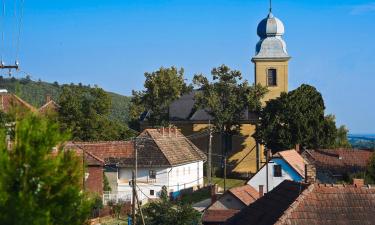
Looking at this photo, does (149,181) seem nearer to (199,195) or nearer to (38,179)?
(199,195)

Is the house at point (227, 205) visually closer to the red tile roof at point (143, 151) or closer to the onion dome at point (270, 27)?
the red tile roof at point (143, 151)

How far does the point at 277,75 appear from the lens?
75250 millimetres

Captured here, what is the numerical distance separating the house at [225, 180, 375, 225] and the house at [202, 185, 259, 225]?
10.5 meters

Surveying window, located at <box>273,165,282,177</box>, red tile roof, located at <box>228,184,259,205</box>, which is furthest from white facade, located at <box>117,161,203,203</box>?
red tile roof, located at <box>228,184,259,205</box>

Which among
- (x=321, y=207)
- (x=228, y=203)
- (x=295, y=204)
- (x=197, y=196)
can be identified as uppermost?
(x=295, y=204)

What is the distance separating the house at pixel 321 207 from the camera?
22.4m

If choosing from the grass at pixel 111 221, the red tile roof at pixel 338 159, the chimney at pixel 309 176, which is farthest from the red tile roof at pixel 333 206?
the red tile roof at pixel 338 159

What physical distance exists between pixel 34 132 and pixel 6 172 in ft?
2.47

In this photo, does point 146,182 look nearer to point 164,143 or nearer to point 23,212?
point 164,143

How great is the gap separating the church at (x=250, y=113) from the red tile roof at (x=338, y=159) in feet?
44.8

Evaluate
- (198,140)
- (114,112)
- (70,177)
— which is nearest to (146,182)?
(198,140)

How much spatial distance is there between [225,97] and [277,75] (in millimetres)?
8342

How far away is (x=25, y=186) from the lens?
1162 centimetres

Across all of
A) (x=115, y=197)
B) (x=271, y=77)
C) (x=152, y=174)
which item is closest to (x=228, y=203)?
(x=115, y=197)
